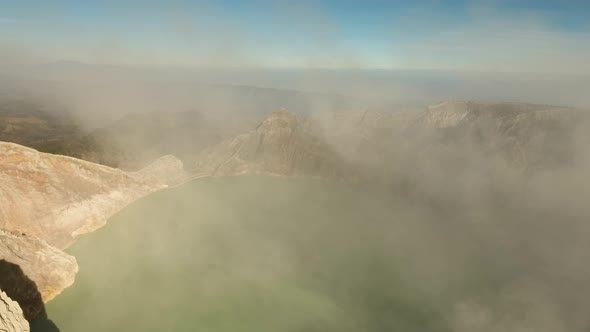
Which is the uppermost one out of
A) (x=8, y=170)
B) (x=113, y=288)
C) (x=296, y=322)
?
(x=8, y=170)

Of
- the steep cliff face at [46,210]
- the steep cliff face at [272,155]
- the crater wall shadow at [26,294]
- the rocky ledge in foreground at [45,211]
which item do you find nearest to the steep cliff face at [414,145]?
the steep cliff face at [272,155]

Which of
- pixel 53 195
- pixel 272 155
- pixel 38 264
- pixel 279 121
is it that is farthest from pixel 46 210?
pixel 279 121

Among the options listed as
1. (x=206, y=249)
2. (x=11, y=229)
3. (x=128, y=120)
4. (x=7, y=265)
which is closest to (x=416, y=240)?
(x=206, y=249)

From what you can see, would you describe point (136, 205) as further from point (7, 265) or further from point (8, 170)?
point (7, 265)

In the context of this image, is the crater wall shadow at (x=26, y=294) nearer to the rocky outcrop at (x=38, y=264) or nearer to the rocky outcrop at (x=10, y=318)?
the rocky outcrop at (x=38, y=264)

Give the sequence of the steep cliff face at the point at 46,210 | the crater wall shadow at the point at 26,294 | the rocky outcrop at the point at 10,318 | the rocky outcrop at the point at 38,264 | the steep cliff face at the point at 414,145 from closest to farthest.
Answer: the rocky outcrop at the point at 10,318 → the crater wall shadow at the point at 26,294 → the rocky outcrop at the point at 38,264 → the steep cliff face at the point at 46,210 → the steep cliff face at the point at 414,145

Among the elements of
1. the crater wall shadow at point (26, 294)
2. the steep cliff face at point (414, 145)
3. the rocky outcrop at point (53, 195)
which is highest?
the steep cliff face at point (414, 145)

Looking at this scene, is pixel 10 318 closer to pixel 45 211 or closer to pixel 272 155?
pixel 45 211
